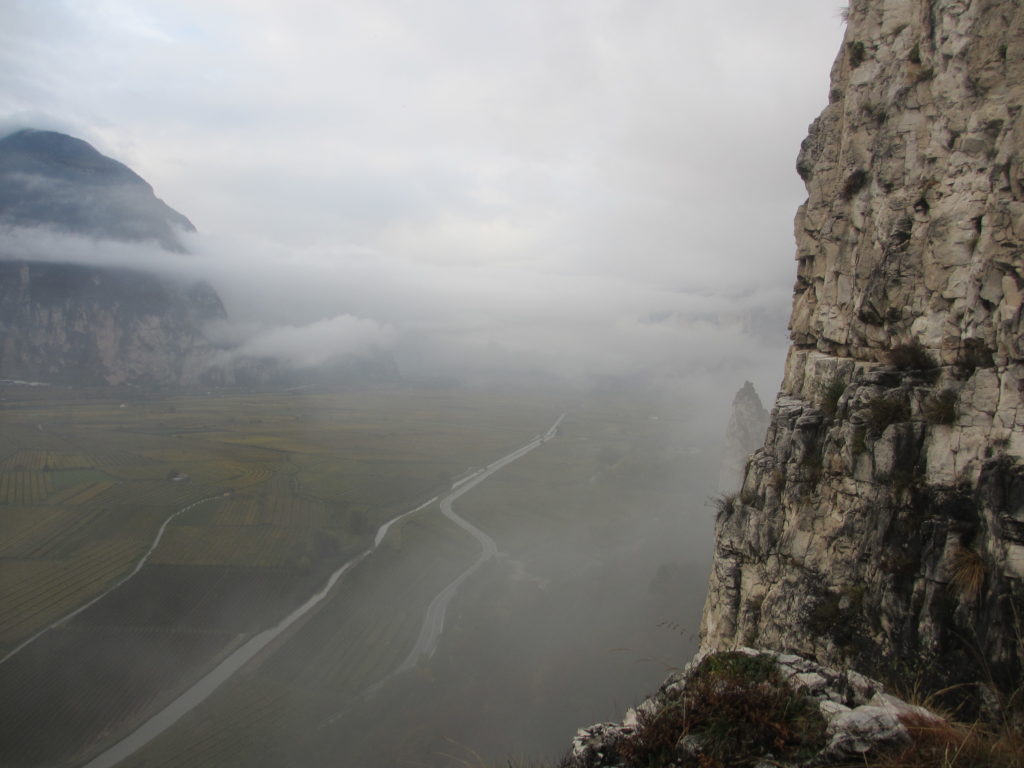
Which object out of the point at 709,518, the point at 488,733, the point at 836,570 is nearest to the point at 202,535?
the point at 488,733

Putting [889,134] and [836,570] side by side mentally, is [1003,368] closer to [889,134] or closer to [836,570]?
[836,570]

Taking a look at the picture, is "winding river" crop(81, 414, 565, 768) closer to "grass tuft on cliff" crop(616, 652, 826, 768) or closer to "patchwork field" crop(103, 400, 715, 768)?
"patchwork field" crop(103, 400, 715, 768)

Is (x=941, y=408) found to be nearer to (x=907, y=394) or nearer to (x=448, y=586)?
(x=907, y=394)

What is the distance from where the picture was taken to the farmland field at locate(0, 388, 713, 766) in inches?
1471

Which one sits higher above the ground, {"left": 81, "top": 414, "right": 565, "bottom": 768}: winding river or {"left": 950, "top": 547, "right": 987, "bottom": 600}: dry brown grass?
{"left": 950, "top": 547, "right": 987, "bottom": 600}: dry brown grass

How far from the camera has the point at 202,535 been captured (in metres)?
71.4

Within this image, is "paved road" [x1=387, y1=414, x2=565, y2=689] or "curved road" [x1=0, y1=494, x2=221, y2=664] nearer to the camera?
"curved road" [x1=0, y1=494, x2=221, y2=664]

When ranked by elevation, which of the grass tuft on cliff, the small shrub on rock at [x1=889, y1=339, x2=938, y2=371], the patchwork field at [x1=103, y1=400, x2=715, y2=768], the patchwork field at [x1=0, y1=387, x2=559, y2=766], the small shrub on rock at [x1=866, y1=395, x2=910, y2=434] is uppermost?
the small shrub on rock at [x1=889, y1=339, x2=938, y2=371]

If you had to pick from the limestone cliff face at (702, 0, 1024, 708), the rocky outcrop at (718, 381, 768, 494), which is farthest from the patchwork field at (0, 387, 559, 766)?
the rocky outcrop at (718, 381, 768, 494)

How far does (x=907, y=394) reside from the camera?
40.3 feet

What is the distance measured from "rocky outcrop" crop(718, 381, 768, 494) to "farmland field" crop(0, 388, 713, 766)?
26.4 feet

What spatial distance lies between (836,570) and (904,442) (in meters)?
3.44

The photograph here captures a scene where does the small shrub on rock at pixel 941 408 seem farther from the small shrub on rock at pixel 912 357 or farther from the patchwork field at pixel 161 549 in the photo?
the patchwork field at pixel 161 549

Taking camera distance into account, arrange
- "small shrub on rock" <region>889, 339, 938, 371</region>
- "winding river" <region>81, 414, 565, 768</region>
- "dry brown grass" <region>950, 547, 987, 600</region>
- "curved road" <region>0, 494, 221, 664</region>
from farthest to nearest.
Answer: "curved road" <region>0, 494, 221, 664</region>, "winding river" <region>81, 414, 565, 768</region>, "small shrub on rock" <region>889, 339, 938, 371</region>, "dry brown grass" <region>950, 547, 987, 600</region>
